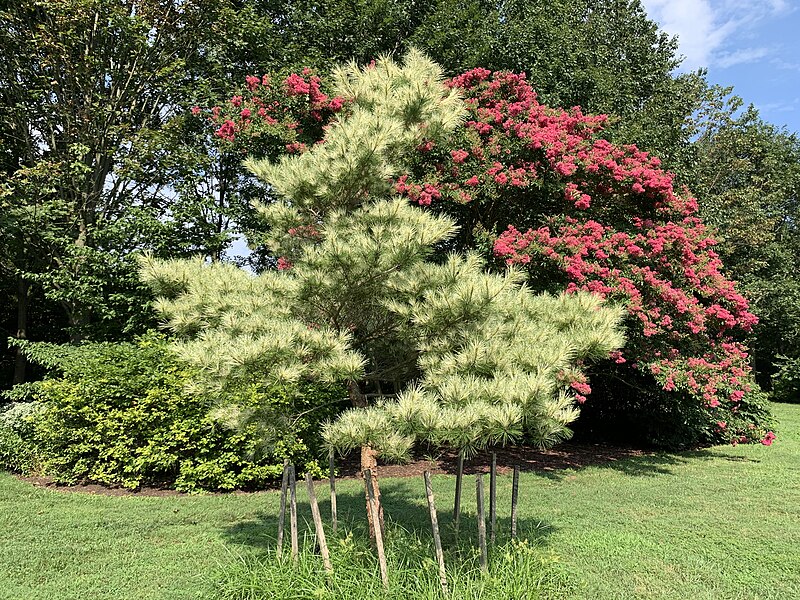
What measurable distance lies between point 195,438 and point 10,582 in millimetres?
3300

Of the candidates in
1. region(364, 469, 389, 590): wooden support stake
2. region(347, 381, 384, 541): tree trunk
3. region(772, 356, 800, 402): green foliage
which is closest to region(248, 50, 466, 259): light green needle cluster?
region(347, 381, 384, 541): tree trunk

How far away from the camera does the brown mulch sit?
7.17 meters

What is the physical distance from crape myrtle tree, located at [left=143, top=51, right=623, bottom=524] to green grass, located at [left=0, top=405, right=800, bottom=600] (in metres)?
0.94

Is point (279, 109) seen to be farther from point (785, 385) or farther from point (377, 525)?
point (785, 385)

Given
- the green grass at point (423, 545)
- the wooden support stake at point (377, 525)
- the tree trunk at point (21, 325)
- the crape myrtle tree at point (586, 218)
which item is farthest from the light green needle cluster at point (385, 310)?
the tree trunk at point (21, 325)

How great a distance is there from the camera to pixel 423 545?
3.96 meters

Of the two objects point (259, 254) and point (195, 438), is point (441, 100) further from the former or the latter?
point (259, 254)

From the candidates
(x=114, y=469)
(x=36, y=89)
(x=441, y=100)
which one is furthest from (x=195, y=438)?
(x=36, y=89)

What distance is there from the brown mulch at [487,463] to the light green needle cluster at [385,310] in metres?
4.50

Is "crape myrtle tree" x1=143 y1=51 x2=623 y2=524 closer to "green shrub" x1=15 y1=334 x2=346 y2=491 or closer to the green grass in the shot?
the green grass

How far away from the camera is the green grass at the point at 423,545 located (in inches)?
143

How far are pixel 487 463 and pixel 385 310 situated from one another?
20.8ft

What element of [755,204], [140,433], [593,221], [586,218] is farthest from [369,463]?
[755,204]

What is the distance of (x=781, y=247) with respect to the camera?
67.5ft
